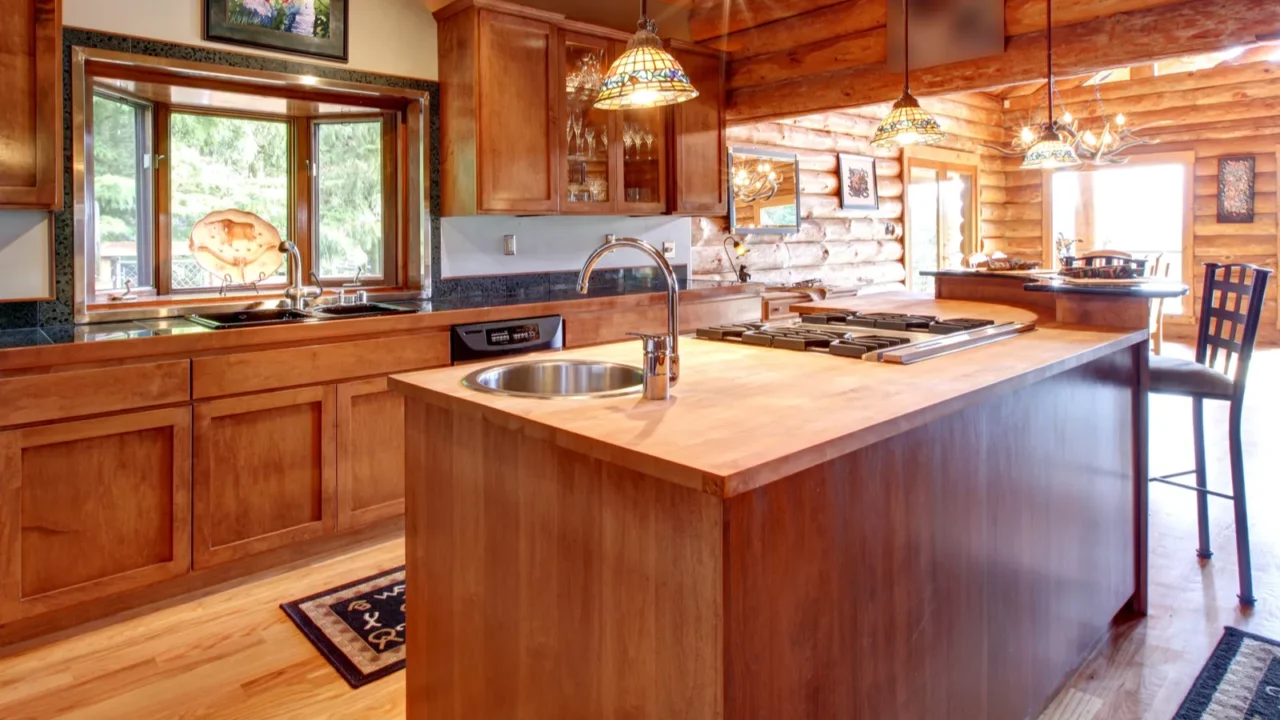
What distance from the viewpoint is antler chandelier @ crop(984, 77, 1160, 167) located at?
6867 mm

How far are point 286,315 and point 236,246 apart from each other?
1.68 feet

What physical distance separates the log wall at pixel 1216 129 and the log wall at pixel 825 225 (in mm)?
2316

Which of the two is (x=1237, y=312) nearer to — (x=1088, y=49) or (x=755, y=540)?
(x=1088, y=49)

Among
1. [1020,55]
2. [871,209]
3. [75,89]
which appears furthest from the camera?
[871,209]

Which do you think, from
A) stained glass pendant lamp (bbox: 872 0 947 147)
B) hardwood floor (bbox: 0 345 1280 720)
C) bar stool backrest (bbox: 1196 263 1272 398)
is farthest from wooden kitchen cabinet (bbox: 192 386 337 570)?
bar stool backrest (bbox: 1196 263 1272 398)

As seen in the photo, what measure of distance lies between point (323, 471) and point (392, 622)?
734 mm

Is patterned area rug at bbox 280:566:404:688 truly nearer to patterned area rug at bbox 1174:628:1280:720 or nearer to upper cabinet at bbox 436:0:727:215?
upper cabinet at bbox 436:0:727:215

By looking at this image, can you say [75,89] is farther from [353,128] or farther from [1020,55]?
[1020,55]

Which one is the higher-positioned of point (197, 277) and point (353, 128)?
point (353, 128)

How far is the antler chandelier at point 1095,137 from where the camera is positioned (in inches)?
270

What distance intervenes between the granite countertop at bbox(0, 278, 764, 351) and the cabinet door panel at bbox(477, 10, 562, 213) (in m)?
0.45

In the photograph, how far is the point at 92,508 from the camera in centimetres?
252

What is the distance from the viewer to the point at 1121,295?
8.30 ft

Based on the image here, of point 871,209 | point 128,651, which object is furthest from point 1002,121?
point 128,651
